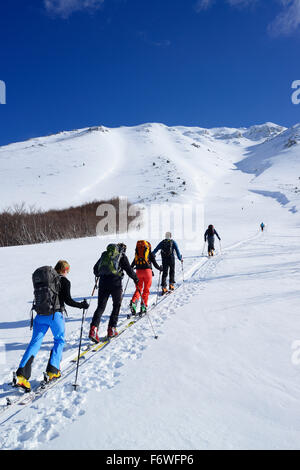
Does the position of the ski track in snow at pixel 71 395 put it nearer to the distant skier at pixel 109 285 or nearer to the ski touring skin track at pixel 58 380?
the ski touring skin track at pixel 58 380

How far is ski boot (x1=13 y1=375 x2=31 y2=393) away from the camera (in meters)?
3.81

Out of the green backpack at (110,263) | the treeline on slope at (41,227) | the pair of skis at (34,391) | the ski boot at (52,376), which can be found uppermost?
the treeline on slope at (41,227)

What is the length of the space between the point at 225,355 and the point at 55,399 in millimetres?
2820


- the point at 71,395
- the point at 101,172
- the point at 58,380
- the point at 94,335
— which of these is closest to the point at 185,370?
the point at 71,395

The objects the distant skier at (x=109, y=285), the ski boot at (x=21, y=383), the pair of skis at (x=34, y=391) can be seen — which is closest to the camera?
the pair of skis at (x=34, y=391)

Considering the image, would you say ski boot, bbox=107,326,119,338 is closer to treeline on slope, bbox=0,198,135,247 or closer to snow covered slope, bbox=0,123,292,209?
treeline on slope, bbox=0,198,135,247

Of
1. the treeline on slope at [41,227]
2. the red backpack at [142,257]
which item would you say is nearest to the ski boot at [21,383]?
the red backpack at [142,257]

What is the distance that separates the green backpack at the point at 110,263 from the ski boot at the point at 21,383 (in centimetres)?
238

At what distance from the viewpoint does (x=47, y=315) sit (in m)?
3.99

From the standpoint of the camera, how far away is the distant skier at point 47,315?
154 inches

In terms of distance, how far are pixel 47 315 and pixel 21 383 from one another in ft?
3.42

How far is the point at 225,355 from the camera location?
445 cm
